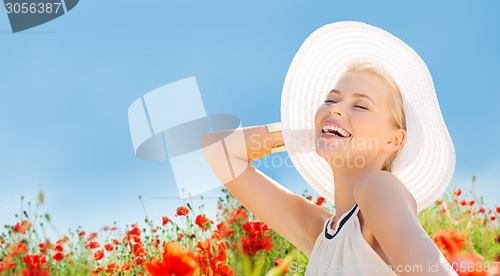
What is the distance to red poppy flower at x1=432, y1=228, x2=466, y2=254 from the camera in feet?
4.43

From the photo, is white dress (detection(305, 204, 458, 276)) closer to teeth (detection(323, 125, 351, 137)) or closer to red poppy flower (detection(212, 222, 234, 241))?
teeth (detection(323, 125, 351, 137))

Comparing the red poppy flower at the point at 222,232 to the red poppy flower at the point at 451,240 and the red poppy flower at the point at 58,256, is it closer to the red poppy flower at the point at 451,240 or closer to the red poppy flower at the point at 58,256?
the red poppy flower at the point at 58,256

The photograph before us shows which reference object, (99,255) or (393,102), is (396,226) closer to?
(393,102)

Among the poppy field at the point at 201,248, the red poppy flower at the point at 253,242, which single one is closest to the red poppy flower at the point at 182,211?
the poppy field at the point at 201,248

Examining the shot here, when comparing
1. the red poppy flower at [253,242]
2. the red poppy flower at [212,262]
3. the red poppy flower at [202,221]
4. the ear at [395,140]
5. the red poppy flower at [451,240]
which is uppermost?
the ear at [395,140]

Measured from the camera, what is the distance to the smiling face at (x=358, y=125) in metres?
1.64

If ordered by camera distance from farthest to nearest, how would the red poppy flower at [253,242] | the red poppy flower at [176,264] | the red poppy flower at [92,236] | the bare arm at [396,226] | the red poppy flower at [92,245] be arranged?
the red poppy flower at [92,236] → the red poppy flower at [92,245] → the red poppy flower at [253,242] → the red poppy flower at [176,264] → the bare arm at [396,226]

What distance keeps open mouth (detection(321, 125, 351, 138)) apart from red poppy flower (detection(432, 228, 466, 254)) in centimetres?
48

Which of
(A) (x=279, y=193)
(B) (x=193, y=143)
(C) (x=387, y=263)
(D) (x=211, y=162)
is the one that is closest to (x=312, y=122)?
(A) (x=279, y=193)

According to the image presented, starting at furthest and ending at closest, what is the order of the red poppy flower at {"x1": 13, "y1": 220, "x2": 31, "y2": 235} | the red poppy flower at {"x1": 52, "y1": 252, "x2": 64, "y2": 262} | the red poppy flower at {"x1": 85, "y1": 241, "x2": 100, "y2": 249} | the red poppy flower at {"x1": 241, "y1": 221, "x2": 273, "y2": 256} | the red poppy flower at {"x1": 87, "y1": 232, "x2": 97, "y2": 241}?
the red poppy flower at {"x1": 87, "y1": 232, "x2": 97, "y2": 241}
the red poppy flower at {"x1": 85, "y1": 241, "x2": 100, "y2": 249}
the red poppy flower at {"x1": 13, "y1": 220, "x2": 31, "y2": 235}
the red poppy flower at {"x1": 52, "y1": 252, "x2": 64, "y2": 262}
the red poppy flower at {"x1": 241, "y1": 221, "x2": 273, "y2": 256}

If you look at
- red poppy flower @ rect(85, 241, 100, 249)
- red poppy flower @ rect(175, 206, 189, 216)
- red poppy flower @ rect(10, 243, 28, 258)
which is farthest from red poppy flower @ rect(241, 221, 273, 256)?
red poppy flower @ rect(85, 241, 100, 249)

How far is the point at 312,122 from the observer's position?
2.15m

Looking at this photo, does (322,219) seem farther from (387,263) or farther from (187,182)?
(187,182)

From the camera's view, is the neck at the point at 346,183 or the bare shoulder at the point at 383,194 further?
the neck at the point at 346,183
